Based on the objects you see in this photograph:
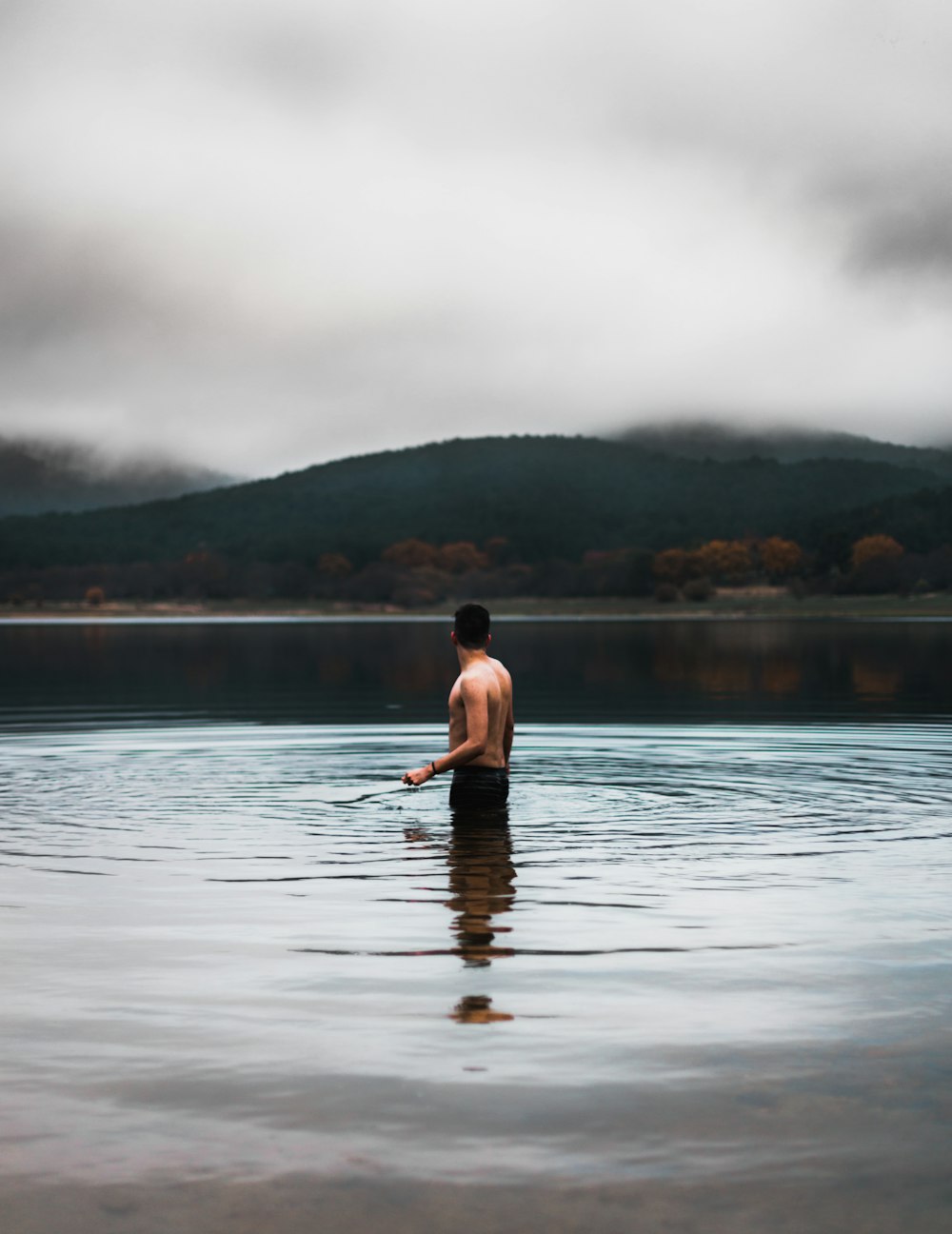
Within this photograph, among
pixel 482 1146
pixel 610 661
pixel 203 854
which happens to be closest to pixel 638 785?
pixel 203 854

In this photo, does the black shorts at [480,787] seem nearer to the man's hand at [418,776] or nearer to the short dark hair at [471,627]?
the man's hand at [418,776]

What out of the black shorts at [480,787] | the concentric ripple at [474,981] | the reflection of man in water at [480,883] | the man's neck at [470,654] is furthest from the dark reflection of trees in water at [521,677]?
the man's neck at [470,654]

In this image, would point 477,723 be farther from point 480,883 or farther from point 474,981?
point 474,981

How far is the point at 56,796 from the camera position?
1834 centimetres

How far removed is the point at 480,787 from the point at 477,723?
923 millimetres

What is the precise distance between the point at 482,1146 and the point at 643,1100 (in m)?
0.93

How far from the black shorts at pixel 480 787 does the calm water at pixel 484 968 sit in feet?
0.85

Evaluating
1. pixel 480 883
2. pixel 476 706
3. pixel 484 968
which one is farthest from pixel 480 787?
pixel 484 968

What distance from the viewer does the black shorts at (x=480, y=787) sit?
15.5 metres

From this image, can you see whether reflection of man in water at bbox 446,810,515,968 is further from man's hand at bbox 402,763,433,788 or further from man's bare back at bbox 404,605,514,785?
man's hand at bbox 402,763,433,788

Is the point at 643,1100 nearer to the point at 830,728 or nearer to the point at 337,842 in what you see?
the point at 337,842

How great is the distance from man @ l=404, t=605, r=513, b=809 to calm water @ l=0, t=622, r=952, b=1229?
395 mm

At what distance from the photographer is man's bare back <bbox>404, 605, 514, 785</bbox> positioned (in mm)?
14859

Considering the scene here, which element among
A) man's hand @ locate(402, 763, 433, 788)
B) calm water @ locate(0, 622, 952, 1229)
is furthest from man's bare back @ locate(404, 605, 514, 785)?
calm water @ locate(0, 622, 952, 1229)
